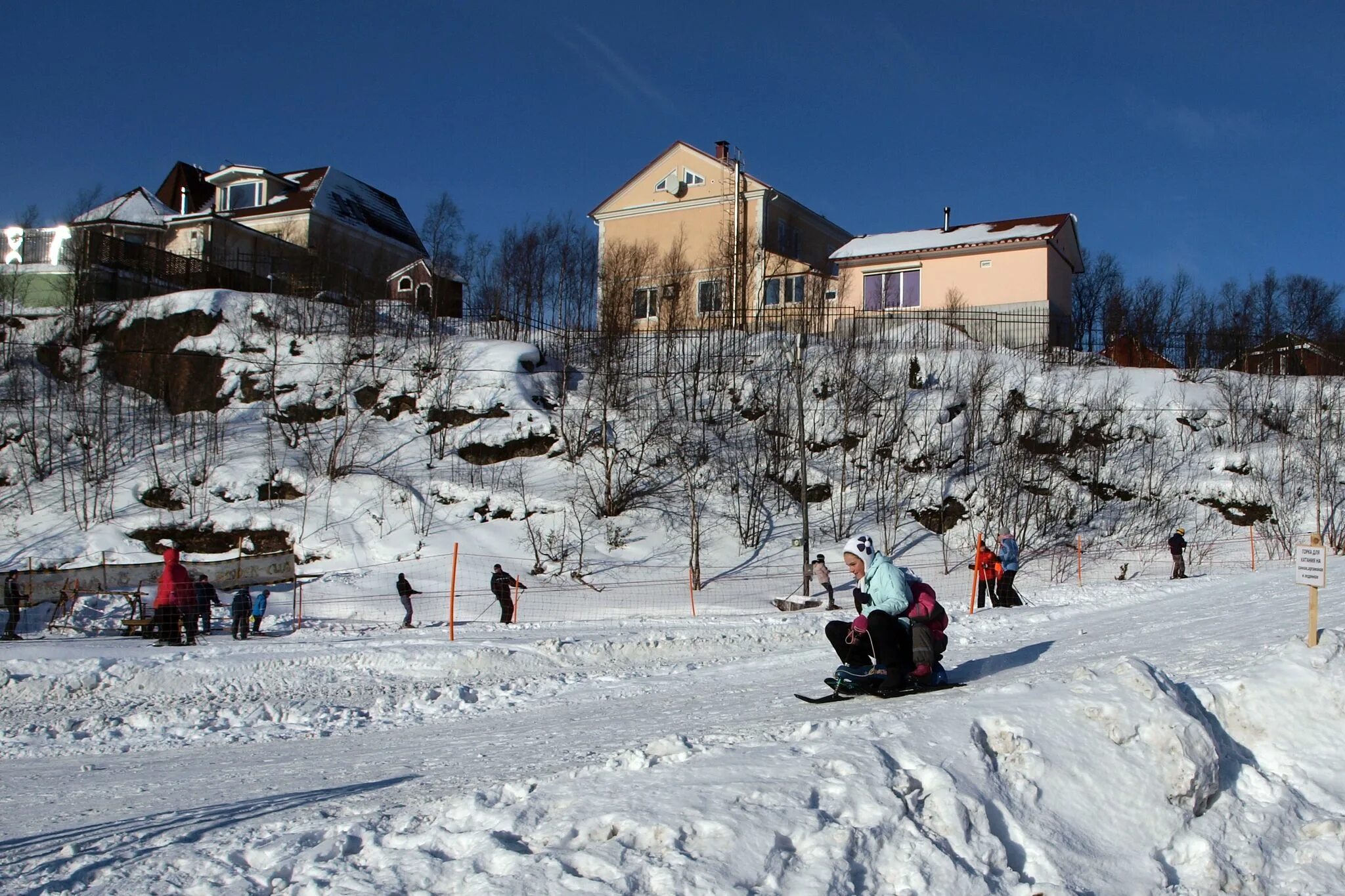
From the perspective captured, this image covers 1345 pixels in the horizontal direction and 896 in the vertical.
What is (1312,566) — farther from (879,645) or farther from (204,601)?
(204,601)

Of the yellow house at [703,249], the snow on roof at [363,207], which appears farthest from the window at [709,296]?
the snow on roof at [363,207]

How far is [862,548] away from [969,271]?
3558cm

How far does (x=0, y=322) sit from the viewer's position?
39594mm

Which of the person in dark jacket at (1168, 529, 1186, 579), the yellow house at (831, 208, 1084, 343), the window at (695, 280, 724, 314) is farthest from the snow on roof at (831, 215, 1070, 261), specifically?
the person in dark jacket at (1168, 529, 1186, 579)

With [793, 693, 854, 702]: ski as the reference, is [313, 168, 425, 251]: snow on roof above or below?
above

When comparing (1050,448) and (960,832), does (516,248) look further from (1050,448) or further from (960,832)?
(960,832)

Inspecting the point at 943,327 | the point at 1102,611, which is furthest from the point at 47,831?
the point at 943,327

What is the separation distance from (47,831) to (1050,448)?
105 feet

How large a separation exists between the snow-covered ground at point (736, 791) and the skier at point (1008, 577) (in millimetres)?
7405

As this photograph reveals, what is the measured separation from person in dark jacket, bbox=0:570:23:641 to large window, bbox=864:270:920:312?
32207 mm

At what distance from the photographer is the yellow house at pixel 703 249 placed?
42688 millimetres

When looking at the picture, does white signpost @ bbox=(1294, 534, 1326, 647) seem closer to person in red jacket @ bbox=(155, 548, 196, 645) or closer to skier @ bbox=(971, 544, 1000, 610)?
skier @ bbox=(971, 544, 1000, 610)

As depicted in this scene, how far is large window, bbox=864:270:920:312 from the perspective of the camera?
140 feet

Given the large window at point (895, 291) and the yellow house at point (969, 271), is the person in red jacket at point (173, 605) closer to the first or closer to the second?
the yellow house at point (969, 271)
